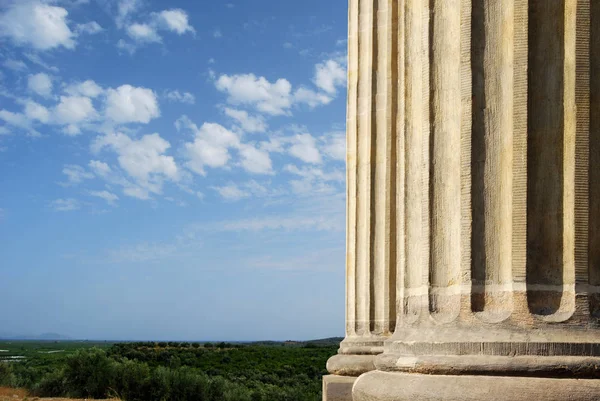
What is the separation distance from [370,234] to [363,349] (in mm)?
2126

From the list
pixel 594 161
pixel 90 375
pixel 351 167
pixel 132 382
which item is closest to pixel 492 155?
pixel 594 161

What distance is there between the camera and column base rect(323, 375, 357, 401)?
16172 millimetres

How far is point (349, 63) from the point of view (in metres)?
17.5

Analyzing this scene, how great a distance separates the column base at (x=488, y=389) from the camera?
8086mm

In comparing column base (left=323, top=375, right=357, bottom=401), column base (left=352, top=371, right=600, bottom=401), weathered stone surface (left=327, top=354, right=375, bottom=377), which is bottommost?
column base (left=323, top=375, right=357, bottom=401)

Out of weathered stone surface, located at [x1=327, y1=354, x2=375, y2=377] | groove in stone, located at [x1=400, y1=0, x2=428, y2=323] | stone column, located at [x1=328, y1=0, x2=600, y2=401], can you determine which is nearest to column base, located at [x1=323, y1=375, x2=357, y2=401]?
weathered stone surface, located at [x1=327, y1=354, x2=375, y2=377]

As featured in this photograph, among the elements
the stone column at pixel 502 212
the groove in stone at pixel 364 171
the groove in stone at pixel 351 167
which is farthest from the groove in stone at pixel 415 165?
the groove in stone at pixel 351 167

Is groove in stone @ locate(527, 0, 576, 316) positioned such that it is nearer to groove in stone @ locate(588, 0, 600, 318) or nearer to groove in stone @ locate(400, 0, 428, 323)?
groove in stone @ locate(588, 0, 600, 318)

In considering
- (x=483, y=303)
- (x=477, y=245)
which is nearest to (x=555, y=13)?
(x=477, y=245)

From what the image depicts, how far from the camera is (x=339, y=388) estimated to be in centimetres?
1631

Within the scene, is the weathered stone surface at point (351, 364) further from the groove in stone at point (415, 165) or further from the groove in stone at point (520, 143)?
the groove in stone at point (520, 143)

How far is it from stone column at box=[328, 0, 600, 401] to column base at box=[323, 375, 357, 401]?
6645 millimetres

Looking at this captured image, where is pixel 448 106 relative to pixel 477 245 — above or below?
above

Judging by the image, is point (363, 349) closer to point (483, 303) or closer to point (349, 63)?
point (349, 63)
